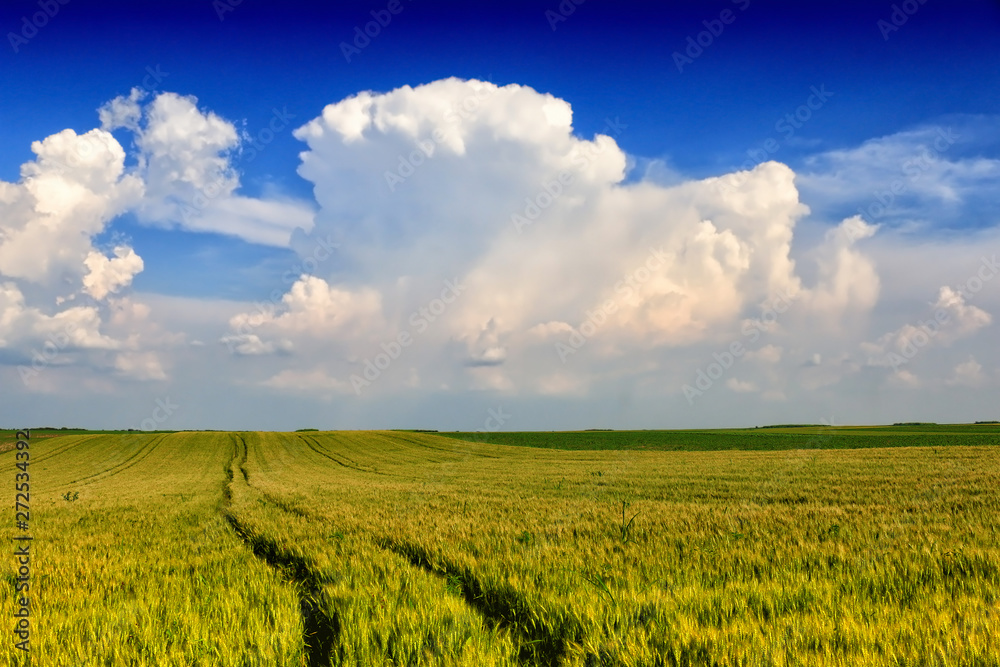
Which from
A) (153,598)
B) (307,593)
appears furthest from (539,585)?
(153,598)

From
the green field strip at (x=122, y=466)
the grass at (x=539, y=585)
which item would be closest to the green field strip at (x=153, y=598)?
the grass at (x=539, y=585)

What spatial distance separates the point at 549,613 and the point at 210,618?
352 cm

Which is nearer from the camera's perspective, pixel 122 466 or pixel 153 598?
pixel 153 598

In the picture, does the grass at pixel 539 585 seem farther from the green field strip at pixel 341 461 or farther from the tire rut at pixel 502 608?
the green field strip at pixel 341 461

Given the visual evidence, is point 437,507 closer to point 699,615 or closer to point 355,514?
point 355,514

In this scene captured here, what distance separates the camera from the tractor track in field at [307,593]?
5207 millimetres

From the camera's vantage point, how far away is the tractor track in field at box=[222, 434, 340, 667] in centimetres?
521

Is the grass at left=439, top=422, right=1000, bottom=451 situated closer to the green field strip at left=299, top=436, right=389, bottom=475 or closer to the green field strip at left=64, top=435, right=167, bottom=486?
the green field strip at left=299, top=436, right=389, bottom=475

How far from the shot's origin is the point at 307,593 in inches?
272

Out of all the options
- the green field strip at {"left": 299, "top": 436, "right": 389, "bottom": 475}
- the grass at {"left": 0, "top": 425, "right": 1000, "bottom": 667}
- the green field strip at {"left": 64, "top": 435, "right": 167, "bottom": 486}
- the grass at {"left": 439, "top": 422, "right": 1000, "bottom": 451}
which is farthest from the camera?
the grass at {"left": 439, "top": 422, "right": 1000, "bottom": 451}

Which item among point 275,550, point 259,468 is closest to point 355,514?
point 275,550

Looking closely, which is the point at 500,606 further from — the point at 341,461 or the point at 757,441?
the point at 757,441

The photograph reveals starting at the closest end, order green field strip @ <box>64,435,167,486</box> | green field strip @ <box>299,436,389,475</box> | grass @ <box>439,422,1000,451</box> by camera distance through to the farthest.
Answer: green field strip @ <box>64,435,167,486</box>, green field strip @ <box>299,436,389,475</box>, grass @ <box>439,422,1000,451</box>

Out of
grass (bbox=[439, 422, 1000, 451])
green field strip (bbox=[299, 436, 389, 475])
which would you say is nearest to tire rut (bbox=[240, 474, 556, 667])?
green field strip (bbox=[299, 436, 389, 475])
